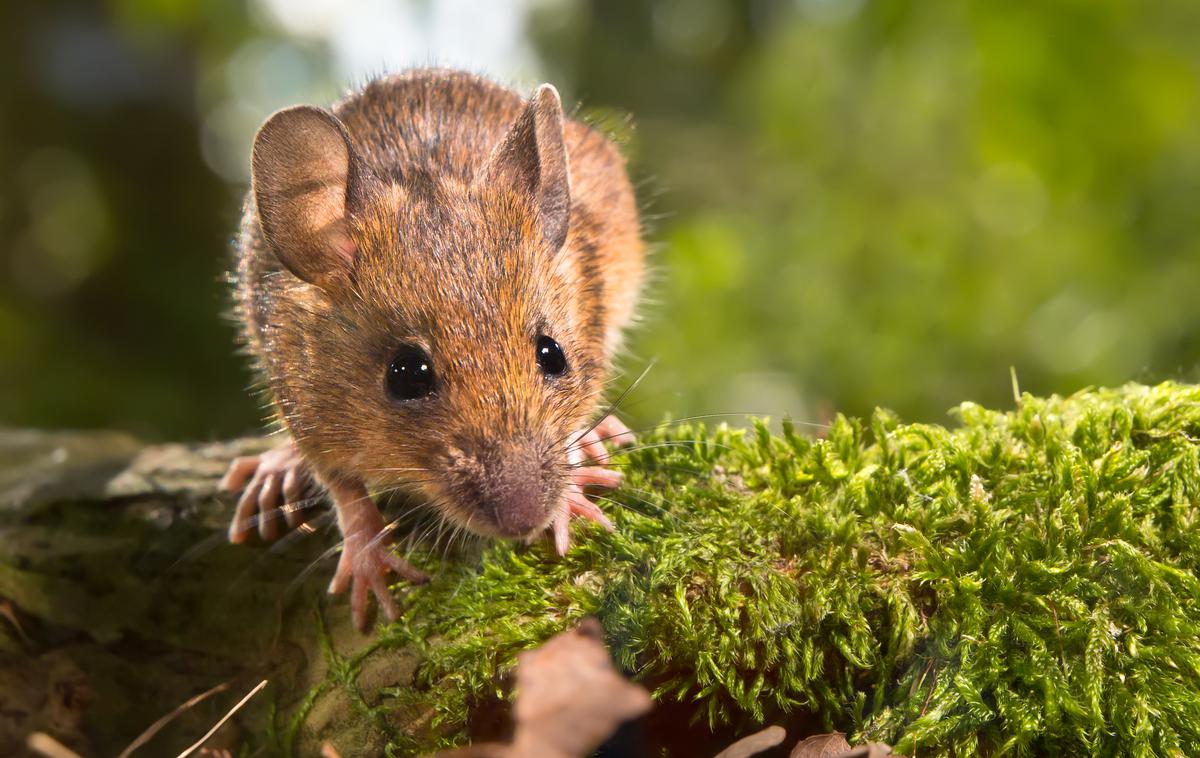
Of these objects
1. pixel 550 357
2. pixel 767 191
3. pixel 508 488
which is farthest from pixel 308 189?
pixel 767 191

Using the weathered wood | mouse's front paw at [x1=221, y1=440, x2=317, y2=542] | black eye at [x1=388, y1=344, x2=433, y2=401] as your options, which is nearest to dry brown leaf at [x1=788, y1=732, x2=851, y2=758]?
the weathered wood

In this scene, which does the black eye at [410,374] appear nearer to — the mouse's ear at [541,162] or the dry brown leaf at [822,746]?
the mouse's ear at [541,162]

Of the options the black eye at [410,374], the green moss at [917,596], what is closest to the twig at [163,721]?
the green moss at [917,596]

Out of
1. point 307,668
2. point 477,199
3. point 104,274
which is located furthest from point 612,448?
point 104,274

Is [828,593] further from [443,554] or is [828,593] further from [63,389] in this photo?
[63,389]

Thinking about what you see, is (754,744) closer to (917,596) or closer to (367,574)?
(917,596)
